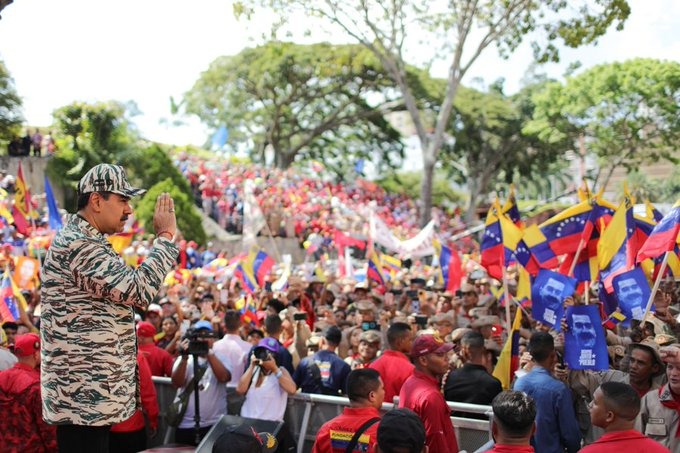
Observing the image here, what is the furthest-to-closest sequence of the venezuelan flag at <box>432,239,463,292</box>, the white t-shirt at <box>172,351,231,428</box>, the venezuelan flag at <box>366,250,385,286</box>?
the venezuelan flag at <box>366,250,385,286</box>
the venezuelan flag at <box>432,239,463,292</box>
the white t-shirt at <box>172,351,231,428</box>

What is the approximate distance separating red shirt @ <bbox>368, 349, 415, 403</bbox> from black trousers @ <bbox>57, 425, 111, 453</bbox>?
311cm

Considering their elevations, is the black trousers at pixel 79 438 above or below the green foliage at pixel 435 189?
below

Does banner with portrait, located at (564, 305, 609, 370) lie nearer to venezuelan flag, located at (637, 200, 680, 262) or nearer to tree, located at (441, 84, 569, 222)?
venezuelan flag, located at (637, 200, 680, 262)

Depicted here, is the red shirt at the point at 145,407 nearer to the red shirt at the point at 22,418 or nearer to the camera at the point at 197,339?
the camera at the point at 197,339

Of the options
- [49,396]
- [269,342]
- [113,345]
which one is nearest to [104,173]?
[113,345]

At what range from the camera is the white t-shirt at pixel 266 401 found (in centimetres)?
614

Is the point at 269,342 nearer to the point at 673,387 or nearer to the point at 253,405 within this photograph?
the point at 253,405

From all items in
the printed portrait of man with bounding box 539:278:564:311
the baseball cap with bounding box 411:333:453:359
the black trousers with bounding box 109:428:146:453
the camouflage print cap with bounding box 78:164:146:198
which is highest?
the camouflage print cap with bounding box 78:164:146:198

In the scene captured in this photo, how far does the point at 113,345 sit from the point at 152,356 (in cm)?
401

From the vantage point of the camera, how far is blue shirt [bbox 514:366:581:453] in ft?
16.2

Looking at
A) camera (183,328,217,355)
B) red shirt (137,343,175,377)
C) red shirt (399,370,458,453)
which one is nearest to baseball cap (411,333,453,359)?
red shirt (399,370,458,453)

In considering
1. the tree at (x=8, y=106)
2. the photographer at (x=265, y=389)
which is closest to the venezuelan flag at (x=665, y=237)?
the photographer at (x=265, y=389)

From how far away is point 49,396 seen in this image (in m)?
3.21

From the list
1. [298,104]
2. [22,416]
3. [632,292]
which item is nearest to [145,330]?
[22,416]
